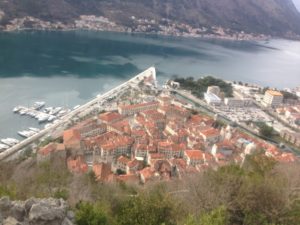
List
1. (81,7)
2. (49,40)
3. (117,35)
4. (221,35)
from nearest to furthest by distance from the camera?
(49,40) → (117,35) → (81,7) → (221,35)

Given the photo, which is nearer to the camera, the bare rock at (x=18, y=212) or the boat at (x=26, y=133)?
the bare rock at (x=18, y=212)

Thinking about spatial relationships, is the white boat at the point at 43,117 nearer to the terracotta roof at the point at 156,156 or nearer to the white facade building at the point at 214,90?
the terracotta roof at the point at 156,156

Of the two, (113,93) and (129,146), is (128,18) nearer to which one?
(113,93)

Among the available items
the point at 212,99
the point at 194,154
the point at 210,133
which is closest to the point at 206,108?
the point at 212,99

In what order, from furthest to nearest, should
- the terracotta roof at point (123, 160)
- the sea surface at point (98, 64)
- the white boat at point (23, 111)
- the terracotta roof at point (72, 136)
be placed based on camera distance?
the sea surface at point (98, 64) → the white boat at point (23, 111) → the terracotta roof at point (72, 136) → the terracotta roof at point (123, 160)

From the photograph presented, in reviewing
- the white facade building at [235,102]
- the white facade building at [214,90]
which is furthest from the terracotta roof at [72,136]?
the white facade building at [214,90]

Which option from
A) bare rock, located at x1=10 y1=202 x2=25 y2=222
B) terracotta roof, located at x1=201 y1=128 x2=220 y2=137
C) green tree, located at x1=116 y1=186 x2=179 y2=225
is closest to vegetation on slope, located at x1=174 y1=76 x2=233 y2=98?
→ terracotta roof, located at x1=201 y1=128 x2=220 y2=137

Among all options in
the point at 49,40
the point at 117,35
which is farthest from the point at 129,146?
the point at 117,35
